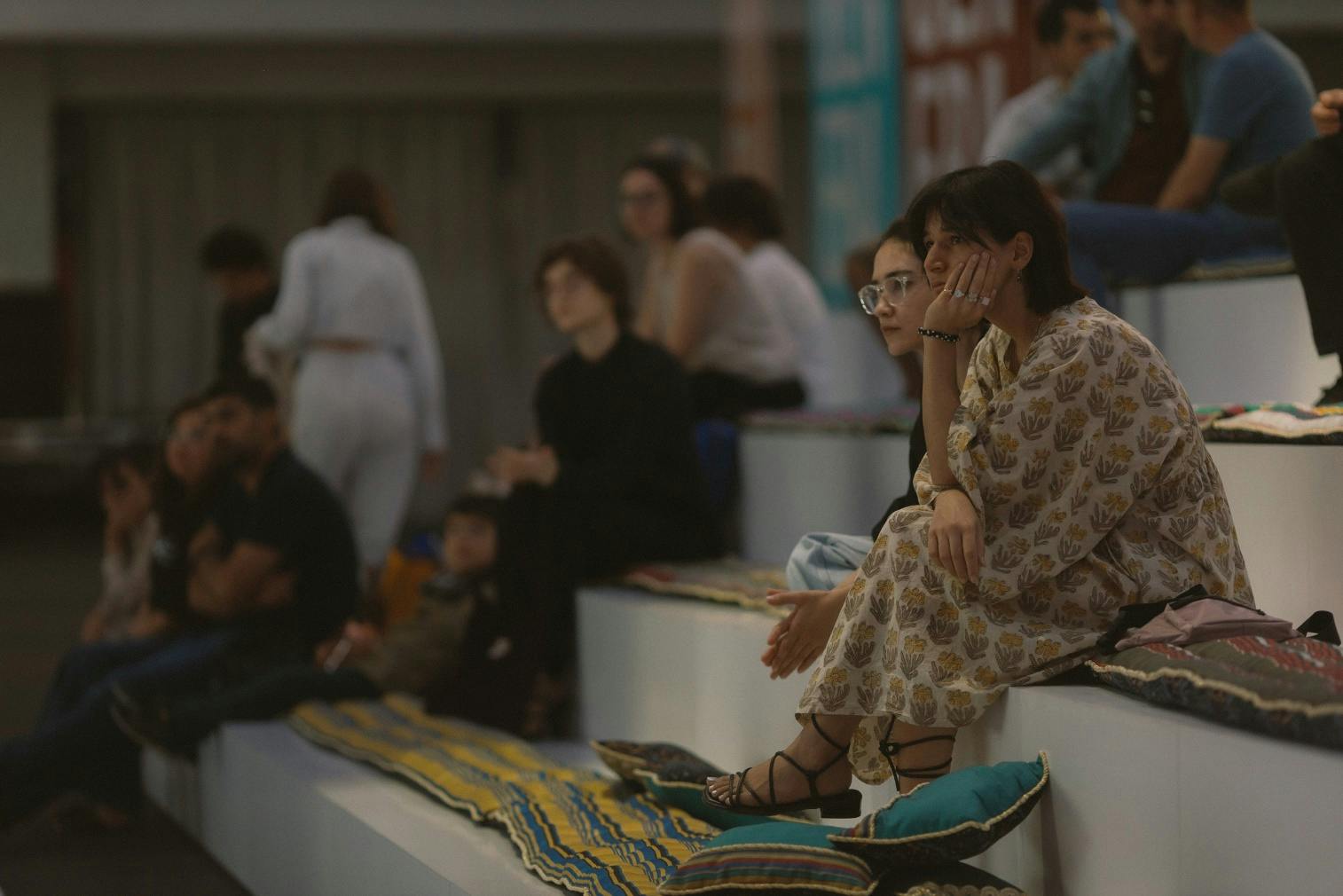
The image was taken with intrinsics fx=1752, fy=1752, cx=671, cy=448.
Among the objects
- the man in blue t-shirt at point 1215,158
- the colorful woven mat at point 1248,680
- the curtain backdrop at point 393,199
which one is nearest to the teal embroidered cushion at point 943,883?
the colorful woven mat at point 1248,680

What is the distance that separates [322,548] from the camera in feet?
13.7

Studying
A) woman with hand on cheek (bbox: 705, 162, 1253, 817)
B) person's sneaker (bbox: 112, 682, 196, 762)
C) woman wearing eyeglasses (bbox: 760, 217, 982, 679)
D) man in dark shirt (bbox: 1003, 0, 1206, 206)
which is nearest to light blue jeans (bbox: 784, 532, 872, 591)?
woman wearing eyeglasses (bbox: 760, 217, 982, 679)

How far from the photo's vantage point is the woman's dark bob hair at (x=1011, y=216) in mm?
2160

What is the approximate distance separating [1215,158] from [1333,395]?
819 mm

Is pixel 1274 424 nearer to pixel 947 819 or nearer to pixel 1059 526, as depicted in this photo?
pixel 1059 526

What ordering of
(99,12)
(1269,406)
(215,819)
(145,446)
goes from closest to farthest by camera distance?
(1269,406) → (215,819) → (145,446) → (99,12)

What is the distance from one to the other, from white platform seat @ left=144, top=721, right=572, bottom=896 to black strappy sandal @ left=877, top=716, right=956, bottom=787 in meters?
0.51

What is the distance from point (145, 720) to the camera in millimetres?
3900

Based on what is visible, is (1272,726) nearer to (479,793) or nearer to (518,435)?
(479,793)

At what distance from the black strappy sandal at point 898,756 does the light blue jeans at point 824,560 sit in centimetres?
35

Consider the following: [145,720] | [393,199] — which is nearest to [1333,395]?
[145,720]

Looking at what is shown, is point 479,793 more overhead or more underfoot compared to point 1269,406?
more underfoot

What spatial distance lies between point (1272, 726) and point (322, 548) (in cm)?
280

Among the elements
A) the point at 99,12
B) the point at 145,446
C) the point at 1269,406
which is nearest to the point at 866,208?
the point at 145,446
